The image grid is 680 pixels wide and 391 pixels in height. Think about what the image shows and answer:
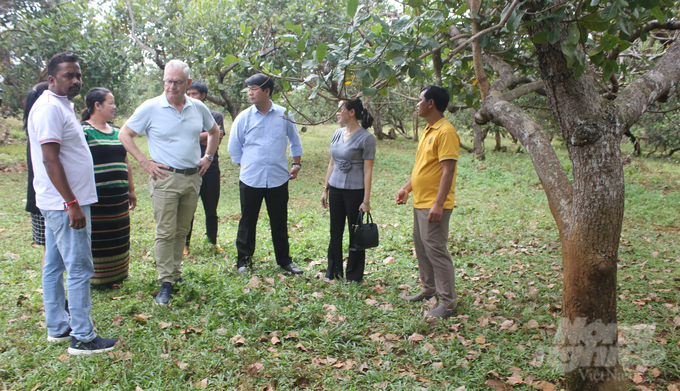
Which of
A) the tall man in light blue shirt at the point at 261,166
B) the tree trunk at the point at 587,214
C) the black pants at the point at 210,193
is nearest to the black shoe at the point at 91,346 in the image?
the tall man in light blue shirt at the point at 261,166

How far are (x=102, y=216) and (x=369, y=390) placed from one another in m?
3.05

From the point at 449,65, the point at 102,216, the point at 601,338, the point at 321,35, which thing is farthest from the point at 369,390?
the point at 321,35

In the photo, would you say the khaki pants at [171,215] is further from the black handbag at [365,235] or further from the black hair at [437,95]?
the black hair at [437,95]

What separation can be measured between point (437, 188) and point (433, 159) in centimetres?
26

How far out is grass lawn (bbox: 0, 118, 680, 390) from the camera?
3.18m

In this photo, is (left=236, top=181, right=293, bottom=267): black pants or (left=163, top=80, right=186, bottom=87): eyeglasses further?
(left=236, top=181, right=293, bottom=267): black pants

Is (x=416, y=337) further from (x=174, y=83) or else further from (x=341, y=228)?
(x=174, y=83)

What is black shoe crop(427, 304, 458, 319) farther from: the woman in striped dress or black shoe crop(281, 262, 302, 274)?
the woman in striped dress

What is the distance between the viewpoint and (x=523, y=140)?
317 centimetres

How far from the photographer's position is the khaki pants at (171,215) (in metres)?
4.30

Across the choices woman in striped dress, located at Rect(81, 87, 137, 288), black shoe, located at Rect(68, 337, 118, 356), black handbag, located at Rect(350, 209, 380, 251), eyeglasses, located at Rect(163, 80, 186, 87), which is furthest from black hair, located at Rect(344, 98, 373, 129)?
black shoe, located at Rect(68, 337, 118, 356)

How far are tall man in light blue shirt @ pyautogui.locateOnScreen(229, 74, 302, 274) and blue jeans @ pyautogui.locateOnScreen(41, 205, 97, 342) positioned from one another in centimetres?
196

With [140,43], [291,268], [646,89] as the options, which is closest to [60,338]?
[291,268]

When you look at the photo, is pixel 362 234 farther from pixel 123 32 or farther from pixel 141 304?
pixel 123 32
